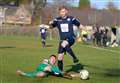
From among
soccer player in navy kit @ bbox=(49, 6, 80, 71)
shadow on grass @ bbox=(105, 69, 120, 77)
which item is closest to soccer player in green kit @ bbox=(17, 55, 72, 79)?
soccer player in navy kit @ bbox=(49, 6, 80, 71)

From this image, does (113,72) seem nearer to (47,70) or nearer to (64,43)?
(64,43)

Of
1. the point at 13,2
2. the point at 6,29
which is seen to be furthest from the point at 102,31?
the point at 13,2

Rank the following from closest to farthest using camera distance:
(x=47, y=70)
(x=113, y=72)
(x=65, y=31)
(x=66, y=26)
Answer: (x=47, y=70), (x=66, y=26), (x=65, y=31), (x=113, y=72)

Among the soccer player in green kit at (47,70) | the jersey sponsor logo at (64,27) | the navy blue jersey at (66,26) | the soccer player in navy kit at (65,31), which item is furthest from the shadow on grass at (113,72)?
the soccer player in green kit at (47,70)

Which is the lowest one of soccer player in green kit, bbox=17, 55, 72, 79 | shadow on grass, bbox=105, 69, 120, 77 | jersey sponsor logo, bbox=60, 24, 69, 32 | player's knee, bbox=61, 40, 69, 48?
shadow on grass, bbox=105, 69, 120, 77

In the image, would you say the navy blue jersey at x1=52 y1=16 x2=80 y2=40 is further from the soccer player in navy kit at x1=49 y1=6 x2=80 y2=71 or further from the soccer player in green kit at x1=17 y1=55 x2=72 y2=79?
the soccer player in green kit at x1=17 y1=55 x2=72 y2=79

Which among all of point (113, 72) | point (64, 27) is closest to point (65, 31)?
point (64, 27)

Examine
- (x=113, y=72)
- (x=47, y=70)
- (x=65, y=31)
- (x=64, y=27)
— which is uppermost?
(x=64, y=27)

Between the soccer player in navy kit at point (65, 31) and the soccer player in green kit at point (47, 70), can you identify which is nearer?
the soccer player in green kit at point (47, 70)

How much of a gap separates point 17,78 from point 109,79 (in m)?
2.92

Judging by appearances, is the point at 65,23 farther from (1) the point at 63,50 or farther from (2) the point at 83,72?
(2) the point at 83,72

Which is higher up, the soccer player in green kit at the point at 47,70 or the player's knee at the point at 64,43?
the player's knee at the point at 64,43

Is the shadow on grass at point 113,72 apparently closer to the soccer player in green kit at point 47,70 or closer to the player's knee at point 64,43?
the player's knee at point 64,43

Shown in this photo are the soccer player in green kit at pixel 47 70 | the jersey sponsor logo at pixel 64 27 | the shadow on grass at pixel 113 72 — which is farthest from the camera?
the shadow on grass at pixel 113 72
